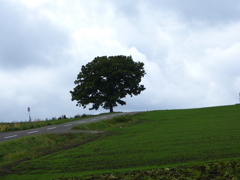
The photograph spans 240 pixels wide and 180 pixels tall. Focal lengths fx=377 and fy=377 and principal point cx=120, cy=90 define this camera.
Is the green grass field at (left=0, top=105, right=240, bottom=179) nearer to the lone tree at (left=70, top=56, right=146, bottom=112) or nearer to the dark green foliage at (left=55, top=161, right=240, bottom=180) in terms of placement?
the dark green foliage at (left=55, top=161, right=240, bottom=180)

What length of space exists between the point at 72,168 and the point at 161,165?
3.30 metres

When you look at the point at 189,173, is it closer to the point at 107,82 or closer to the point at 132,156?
the point at 132,156

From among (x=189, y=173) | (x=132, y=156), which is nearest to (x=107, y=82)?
(x=132, y=156)

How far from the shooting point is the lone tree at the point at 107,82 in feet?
216

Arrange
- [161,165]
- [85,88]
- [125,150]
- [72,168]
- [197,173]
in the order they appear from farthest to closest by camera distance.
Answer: [85,88], [125,150], [72,168], [161,165], [197,173]

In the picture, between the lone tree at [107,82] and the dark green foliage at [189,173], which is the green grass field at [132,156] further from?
the lone tree at [107,82]

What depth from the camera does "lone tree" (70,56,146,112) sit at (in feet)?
216

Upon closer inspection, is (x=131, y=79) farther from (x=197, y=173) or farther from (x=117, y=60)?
(x=197, y=173)

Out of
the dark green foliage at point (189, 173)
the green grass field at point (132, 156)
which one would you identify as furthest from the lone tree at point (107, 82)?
the dark green foliage at point (189, 173)

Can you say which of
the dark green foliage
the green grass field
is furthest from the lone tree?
the dark green foliage

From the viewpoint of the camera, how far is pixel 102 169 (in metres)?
13.2

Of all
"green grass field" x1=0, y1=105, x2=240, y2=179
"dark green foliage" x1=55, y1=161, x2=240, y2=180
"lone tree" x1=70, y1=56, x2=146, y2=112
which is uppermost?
"lone tree" x1=70, y1=56, x2=146, y2=112

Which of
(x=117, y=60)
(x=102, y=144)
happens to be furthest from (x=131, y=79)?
(x=102, y=144)

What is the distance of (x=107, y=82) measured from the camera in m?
66.6
